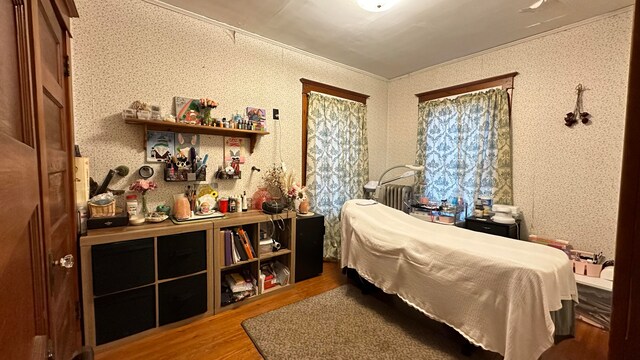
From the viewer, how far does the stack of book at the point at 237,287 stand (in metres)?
2.30

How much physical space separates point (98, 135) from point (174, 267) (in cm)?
118

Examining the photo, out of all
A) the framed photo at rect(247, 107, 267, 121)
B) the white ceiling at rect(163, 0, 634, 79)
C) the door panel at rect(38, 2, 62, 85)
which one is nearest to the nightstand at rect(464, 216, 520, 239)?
the white ceiling at rect(163, 0, 634, 79)

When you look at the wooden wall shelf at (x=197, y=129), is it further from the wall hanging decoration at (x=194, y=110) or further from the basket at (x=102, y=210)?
the basket at (x=102, y=210)

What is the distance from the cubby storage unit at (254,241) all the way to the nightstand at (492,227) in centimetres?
193

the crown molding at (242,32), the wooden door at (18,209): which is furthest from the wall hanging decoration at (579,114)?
the wooden door at (18,209)

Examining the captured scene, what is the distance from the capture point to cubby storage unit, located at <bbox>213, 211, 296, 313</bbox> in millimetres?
2189

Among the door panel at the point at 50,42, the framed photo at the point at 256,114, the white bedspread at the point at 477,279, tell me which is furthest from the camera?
the framed photo at the point at 256,114

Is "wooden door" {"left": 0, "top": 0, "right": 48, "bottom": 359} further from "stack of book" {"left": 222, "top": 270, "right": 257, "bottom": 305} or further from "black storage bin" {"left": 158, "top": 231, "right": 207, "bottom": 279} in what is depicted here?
"stack of book" {"left": 222, "top": 270, "right": 257, "bottom": 305}

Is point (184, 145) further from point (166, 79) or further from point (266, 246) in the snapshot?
point (266, 246)

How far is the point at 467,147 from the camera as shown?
10.3 feet

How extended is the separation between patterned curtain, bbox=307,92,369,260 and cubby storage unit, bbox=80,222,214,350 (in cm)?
154

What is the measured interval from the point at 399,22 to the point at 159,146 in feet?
8.00

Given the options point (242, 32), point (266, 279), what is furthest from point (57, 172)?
point (242, 32)

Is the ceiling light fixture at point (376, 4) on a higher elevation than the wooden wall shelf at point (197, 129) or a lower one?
higher
